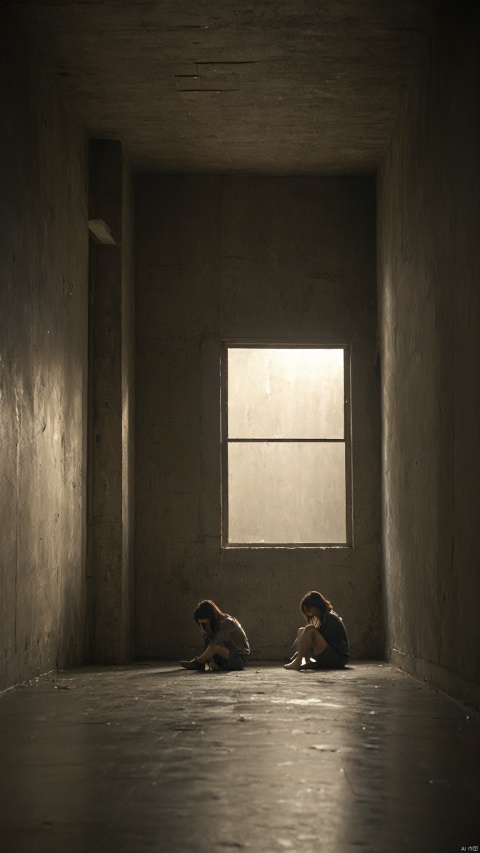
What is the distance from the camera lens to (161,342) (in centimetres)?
1091

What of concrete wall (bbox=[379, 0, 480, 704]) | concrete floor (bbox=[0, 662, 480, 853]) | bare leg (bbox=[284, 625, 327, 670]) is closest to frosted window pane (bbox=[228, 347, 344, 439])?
concrete wall (bbox=[379, 0, 480, 704])

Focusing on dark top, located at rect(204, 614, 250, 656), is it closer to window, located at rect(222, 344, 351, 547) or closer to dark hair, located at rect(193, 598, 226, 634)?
dark hair, located at rect(193, 598, 226, 634)

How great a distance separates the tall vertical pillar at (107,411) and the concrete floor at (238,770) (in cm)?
267

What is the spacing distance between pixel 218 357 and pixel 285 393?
705 mm

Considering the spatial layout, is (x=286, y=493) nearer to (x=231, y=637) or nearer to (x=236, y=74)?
(x=231, y=637)

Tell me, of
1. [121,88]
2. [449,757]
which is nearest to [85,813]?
[449,757]

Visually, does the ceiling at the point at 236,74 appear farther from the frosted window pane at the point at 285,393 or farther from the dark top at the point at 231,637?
the dark top at the point at 231,637

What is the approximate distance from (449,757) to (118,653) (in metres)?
5.57

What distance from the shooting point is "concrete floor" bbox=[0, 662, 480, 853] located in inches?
130

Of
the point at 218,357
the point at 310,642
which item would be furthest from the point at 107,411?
the point at 310,642

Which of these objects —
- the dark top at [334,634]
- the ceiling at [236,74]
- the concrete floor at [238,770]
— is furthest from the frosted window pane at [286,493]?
the concrete floor at [238,770]

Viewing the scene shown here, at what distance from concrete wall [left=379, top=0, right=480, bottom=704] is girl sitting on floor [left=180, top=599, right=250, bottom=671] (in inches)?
49.9

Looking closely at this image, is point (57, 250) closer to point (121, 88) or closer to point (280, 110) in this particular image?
point (121, 88)

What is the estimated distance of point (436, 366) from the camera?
290 inches
